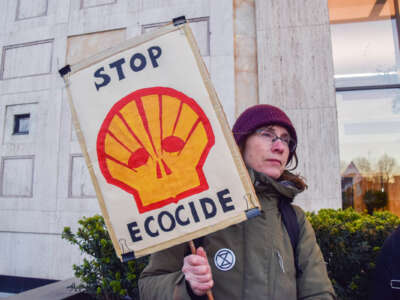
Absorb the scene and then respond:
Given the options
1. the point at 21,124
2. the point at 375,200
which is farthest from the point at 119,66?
the point at 21,124

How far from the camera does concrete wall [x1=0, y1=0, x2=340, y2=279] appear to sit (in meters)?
4.69

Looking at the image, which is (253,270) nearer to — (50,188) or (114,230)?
(114,230)

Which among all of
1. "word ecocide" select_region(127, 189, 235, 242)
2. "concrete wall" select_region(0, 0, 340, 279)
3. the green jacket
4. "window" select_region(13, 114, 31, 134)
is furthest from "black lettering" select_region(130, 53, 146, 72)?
"window" select_region(13, 114, 31, 134)

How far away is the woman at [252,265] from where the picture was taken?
1.30 metres

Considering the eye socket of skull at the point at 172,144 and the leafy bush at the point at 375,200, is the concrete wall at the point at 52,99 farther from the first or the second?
the eye socket of skull at the point at 172,144

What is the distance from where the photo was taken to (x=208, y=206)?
139 cm

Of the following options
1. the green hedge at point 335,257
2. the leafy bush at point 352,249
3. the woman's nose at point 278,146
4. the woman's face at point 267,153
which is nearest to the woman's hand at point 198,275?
→ the woman's face at point 267,153

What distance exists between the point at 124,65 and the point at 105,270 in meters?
2.13

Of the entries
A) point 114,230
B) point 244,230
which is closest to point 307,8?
point 244,230

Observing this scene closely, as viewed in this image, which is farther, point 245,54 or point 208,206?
point 245,54

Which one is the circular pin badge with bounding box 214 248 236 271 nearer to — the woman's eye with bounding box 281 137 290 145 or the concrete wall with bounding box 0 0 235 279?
the woman's eye with bounding box 281 137 290 145

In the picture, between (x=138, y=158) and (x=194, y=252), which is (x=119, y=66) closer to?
(x=138, y=158)

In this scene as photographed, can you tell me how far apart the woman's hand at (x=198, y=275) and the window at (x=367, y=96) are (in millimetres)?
4494

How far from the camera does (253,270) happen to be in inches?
54.2
